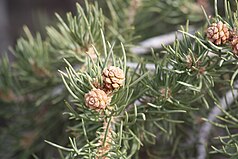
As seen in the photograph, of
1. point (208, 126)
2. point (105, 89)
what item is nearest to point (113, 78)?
point (105, 89)

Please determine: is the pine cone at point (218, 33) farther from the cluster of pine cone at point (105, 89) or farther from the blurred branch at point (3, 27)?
the blurred branch at point (3, 27)

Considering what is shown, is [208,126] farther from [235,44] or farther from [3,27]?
[3,27]

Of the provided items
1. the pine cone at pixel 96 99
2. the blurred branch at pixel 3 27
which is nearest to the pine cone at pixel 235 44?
the pine cone at pixel 96 99

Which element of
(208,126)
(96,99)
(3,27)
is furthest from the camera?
(3,27)

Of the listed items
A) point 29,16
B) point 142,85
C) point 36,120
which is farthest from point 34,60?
point 29,16

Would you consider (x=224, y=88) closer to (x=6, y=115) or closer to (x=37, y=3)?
(x=6, y=115)

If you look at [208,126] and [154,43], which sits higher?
[154,43]

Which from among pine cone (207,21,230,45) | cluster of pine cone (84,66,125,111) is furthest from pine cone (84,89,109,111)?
pine cone (207,21,230,45)
